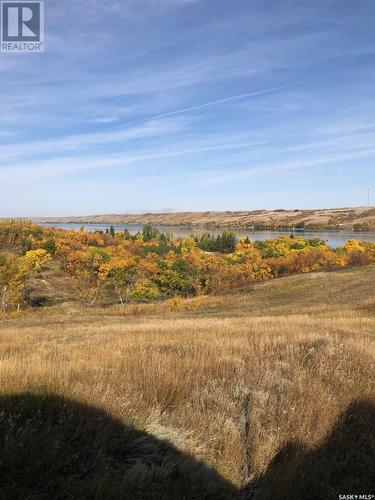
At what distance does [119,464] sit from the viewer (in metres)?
3.87

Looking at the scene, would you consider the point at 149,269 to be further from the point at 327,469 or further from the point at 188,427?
the point at 327,469

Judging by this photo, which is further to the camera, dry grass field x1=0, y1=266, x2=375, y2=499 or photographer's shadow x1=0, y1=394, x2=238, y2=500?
dry grass field x1=0, y1=266, x2=375, y2=499

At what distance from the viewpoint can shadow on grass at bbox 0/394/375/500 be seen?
338 cm

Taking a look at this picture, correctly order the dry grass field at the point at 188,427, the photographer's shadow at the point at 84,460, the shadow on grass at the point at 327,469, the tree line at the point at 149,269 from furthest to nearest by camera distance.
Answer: the tree line at the point at 149,269 < the shadow on grass at the point at 327,469 < the dry grass field at the point at 188,427 < the photographer's shadow at the point at 84,460

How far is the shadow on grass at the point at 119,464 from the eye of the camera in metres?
3.38

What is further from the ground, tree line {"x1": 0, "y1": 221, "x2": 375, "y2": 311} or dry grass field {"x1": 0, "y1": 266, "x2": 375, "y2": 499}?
dry grass field {"x1": 0, "y1": 266, "x2": 375, "y2": 499}

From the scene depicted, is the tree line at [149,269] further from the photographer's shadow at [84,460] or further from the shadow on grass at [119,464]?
the photographer's shadow at [84,460]

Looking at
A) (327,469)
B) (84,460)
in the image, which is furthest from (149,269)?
(84,460)

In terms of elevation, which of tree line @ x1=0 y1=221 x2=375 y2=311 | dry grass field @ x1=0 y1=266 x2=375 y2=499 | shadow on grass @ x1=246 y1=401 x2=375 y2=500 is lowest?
tree line @ x1=0 y1=221 x2=375 y2=311

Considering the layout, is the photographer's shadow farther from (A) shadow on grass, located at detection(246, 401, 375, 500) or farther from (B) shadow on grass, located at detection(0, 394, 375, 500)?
(A) shadow on grass, located at detection(246, 401, 375, 500)

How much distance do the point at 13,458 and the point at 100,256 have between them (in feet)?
343

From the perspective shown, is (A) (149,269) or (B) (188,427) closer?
(B) (188,427)

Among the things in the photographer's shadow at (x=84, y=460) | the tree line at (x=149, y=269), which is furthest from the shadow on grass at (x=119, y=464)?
the tree line at (x=149, y=269)

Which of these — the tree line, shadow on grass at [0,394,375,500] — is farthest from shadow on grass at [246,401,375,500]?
the tree line
